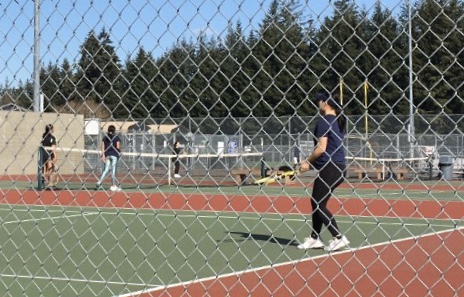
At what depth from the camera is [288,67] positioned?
4.31m

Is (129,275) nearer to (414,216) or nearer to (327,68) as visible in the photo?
(327,68)

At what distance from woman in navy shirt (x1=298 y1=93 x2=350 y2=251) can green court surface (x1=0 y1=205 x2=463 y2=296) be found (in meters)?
0.33

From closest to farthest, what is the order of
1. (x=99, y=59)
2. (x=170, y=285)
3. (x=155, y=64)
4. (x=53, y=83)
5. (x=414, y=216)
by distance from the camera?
(x=155, y=64) → (x=99, y=59) → (x=53, y=83) → (x=170, y=285) → (x=414, y=216)

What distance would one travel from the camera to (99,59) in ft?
16.7

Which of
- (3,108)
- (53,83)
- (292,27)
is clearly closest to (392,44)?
(292,27)

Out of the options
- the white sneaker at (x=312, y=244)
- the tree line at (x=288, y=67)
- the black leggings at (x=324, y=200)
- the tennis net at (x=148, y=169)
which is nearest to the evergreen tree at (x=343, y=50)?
the tree line at (x=288, y=67)

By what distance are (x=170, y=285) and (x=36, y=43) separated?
8.65 feet

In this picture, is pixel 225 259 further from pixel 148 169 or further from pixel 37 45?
pixel 37 45

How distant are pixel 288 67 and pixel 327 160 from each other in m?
3.21

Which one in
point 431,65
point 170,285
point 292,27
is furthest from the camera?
point 170,285

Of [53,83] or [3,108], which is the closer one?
[53,83]

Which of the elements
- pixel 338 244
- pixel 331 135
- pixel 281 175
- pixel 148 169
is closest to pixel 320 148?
pixel 331 135

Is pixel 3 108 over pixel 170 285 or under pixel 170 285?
over

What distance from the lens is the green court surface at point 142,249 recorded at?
7.68 metres
